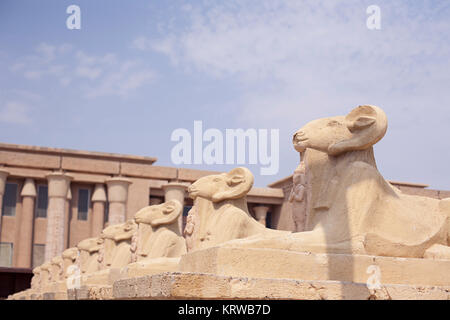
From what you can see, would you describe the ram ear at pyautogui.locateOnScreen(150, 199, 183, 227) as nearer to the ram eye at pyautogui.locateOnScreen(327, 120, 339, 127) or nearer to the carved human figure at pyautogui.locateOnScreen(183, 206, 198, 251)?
the carved human figure at pyautogui.locateOnScreen(183, 206, 198, 251)

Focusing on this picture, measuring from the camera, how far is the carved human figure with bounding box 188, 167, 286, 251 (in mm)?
7891

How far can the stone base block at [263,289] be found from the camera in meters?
4.10

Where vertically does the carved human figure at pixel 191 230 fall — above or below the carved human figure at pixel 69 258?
above

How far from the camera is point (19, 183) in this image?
25188mm

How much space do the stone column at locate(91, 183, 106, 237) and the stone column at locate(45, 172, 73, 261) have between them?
1472 millimetres

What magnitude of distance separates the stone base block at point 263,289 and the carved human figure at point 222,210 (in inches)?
132

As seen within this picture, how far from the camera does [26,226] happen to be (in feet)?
80.2

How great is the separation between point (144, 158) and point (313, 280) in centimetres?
2241

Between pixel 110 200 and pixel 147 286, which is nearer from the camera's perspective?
pixel 147 286

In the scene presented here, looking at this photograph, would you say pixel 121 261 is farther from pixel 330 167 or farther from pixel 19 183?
pixel 19 183

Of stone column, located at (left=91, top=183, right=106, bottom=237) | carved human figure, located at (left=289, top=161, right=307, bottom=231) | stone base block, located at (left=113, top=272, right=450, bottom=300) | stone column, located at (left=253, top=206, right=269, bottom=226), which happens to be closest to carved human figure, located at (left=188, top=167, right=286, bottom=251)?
carved human figure, located at (left=289, top=161, right=307, bottom=231)

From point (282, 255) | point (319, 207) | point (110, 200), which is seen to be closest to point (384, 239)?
point (319, 207)

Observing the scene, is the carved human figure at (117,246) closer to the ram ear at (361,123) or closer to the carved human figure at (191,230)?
the carved human figure at (191,230)

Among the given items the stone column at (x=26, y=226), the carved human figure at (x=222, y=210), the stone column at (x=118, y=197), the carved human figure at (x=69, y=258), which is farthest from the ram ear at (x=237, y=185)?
the stone column at (x=26, y=226)
